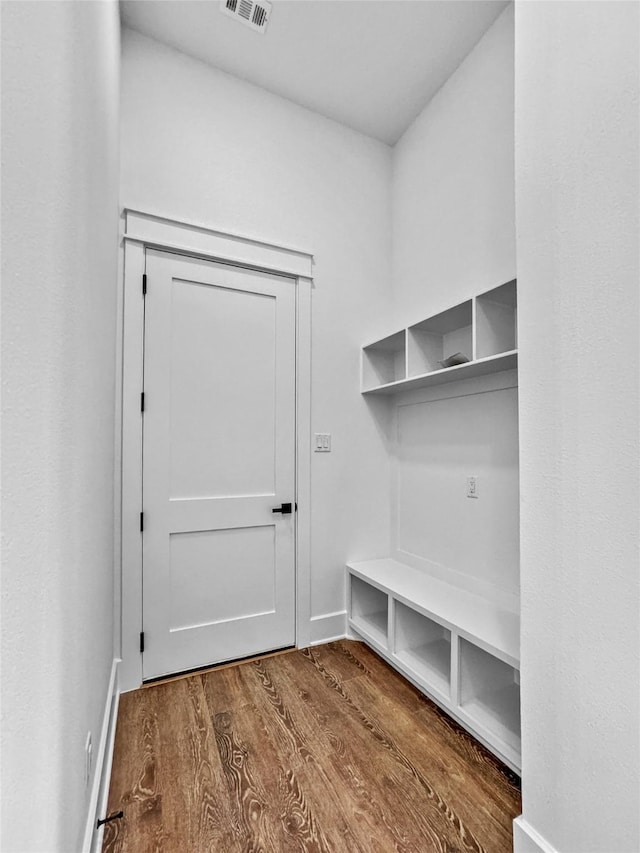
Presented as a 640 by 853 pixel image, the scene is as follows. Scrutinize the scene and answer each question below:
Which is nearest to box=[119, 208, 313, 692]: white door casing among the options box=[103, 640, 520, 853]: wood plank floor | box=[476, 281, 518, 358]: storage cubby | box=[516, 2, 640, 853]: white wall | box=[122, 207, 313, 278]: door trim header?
box=[122, 207, 313, 278]: door trim header

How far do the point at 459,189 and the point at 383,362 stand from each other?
3.64 feet

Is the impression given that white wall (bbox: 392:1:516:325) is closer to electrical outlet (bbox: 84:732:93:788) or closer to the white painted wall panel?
the white painted wall panel

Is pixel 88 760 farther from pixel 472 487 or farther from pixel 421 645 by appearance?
pixel 472 487

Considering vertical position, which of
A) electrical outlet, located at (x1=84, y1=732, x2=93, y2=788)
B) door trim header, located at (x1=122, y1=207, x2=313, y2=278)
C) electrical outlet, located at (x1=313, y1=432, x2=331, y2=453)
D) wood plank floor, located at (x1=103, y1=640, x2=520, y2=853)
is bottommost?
wood plank floor, located at (x1=103, y1=640, x2=520, y2=853)

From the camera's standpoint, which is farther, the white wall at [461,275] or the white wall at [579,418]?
the white wall at [461,275]

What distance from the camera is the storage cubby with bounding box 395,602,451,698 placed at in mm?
2096

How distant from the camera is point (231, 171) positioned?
2430 mm

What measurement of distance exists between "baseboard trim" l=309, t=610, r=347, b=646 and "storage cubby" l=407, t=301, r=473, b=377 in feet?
5.21

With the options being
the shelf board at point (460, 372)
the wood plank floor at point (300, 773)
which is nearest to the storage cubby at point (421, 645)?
the wood plank floor at point (300, 773)

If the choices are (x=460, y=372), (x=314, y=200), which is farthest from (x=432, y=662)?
(x=314, y=200)

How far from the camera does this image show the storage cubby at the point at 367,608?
8.43ft

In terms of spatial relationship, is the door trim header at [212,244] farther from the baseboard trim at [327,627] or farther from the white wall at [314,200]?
the baseboard trim at [327,627]

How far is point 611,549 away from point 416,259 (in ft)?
7.22

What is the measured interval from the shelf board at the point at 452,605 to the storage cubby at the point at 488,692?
11 cm
